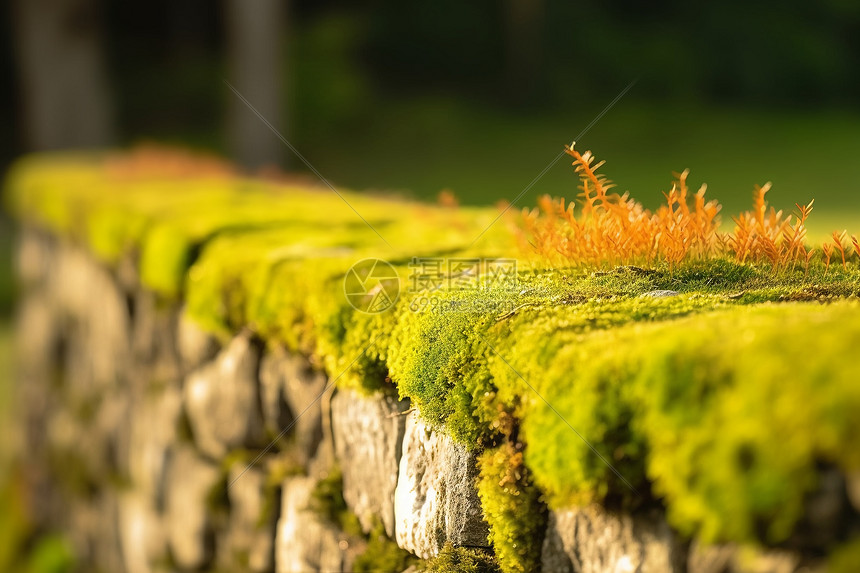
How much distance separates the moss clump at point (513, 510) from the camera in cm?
158

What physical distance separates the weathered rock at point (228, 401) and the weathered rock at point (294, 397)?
8 centimetres

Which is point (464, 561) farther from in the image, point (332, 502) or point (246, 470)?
point (246, 470)

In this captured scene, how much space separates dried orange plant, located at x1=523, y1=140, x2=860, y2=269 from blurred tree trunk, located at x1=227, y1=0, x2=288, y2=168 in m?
10.0

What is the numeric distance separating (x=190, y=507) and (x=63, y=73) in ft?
39.6

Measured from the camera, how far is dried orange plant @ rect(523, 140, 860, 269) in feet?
6.15

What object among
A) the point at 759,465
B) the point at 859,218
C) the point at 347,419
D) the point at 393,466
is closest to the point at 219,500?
the point at 347,419

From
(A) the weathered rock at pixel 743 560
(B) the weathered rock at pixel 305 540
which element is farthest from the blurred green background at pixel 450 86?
(A) the weathered rock at pixel 743 560

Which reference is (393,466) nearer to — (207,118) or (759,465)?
(759,465)

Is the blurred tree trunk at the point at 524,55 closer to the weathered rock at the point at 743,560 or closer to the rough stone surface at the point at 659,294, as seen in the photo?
the rough stone surface at the point at 659,294

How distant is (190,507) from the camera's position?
10.2 feet

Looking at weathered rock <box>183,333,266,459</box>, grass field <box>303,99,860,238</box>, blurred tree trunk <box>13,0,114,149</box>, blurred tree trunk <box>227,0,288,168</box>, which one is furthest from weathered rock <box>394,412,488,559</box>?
blurred tree trunk <box>13,0,114,149</box>

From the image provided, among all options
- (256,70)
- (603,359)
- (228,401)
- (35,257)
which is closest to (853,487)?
(603,359)

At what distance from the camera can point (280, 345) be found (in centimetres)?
247

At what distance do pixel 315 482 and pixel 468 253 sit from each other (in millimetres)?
A: 828
